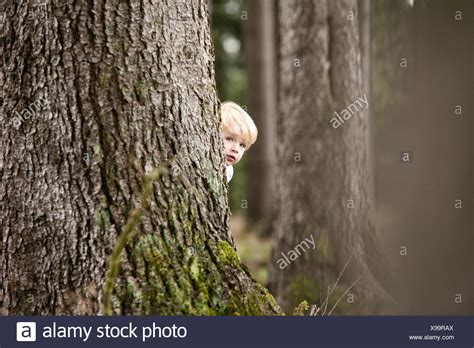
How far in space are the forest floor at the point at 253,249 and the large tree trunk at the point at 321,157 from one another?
174cm

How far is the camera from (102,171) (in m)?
3.18

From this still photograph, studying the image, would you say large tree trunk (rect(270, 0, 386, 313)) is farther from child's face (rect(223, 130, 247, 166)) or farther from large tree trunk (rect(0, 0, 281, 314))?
large tree trunk (rect(0, 0, 281, 314))

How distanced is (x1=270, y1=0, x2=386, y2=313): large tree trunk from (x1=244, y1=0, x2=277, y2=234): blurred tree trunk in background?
6.50 m

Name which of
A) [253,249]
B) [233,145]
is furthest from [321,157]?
[253,249]

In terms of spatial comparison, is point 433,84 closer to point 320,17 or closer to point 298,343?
point 298,343

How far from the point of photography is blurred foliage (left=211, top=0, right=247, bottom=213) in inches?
675

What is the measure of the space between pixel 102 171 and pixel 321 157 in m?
3.24

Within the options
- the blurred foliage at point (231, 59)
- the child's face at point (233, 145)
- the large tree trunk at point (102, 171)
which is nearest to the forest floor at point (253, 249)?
the blurred foliage at point (231, 59)

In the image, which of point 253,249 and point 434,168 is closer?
point 434,168

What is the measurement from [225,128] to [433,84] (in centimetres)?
206

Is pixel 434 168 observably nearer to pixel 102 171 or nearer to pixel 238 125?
pixel 102 171

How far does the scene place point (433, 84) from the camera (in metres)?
2.65

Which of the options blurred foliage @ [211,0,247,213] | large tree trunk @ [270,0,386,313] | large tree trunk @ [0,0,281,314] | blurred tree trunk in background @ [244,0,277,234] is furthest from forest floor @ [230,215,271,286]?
large tree trunk @ [0,0,281,314]

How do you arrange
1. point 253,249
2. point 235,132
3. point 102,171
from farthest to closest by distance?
point 253,249
point 235,132
point 102,171
